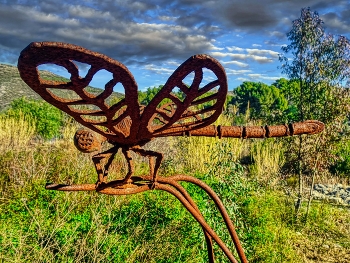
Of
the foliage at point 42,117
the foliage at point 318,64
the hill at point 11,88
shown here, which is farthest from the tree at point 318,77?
the hill at point 11,88

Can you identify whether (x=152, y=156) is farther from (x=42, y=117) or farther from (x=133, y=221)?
(x=42, y=117)

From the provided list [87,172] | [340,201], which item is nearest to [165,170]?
[87,172]

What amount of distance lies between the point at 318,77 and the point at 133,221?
12.1 feet

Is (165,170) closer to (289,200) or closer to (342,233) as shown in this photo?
(289,200)

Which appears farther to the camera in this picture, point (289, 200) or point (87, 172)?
point (289, 200)

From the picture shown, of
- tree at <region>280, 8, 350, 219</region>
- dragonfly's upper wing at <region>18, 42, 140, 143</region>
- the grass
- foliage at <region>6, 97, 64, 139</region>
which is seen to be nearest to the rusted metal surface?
dragonfly's upper wing at <region>18, 42, 140, 143</region>

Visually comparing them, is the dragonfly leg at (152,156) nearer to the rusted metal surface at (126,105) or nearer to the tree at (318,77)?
the rusted metal surface at (126,105)

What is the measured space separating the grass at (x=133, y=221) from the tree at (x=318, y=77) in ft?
3.34

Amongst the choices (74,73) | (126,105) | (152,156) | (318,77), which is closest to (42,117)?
(318,77)

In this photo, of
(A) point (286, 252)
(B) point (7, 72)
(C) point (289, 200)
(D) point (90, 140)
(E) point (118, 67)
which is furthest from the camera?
(B) point (7, 72)

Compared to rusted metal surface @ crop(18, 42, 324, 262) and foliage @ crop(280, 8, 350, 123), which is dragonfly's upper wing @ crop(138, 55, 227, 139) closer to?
rusted metal surface @ crop(18, 42, 324, 262)

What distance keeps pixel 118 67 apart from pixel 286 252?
3.78 meters

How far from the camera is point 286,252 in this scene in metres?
3.92

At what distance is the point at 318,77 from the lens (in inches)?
216
